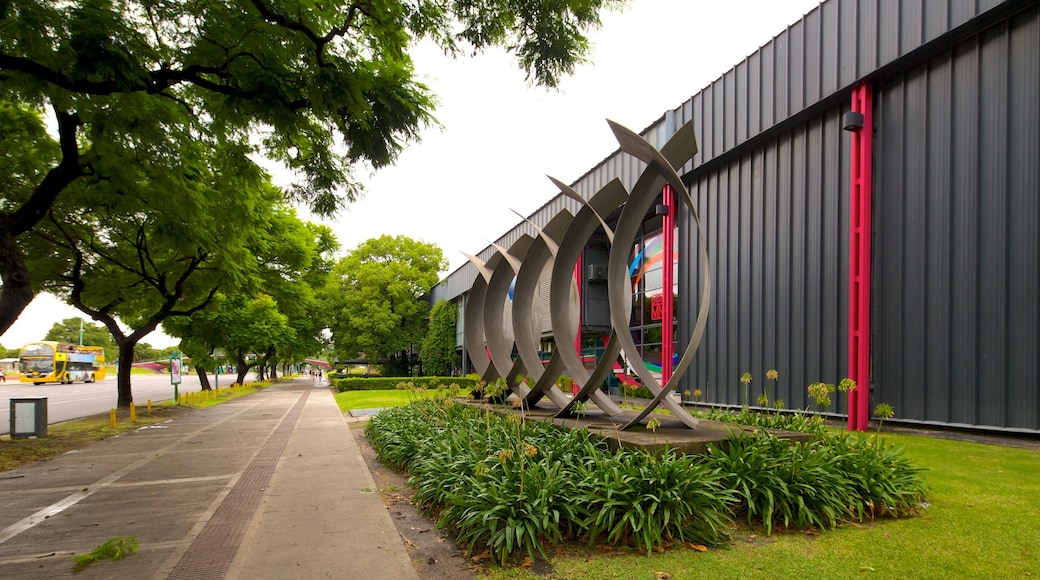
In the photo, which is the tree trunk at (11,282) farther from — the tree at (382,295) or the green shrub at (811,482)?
the tree at (382,295)

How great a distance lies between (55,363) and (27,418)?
39.5 m

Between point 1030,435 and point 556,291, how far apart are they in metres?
7.54

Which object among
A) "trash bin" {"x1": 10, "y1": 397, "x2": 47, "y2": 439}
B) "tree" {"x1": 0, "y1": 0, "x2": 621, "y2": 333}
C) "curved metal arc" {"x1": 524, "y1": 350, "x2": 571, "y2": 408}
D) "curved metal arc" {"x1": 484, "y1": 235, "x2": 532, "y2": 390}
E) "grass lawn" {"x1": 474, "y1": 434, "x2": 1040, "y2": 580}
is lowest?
"trash bin" {"x1": 10, "y1": 397, "x2": 47, "y2": 439}

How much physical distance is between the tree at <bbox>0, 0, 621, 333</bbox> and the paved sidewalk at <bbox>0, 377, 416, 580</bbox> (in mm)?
4471

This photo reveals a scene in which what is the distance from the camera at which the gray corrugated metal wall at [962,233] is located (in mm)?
8547

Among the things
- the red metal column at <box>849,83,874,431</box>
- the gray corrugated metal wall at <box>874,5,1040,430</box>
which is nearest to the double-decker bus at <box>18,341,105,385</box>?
the red metal column at <box>849,83,874,431</box>

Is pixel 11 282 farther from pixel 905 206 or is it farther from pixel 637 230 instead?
pixel 905 206

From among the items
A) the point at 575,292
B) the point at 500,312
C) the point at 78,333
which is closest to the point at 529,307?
the point at 575,292

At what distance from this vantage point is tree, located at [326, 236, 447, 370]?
1772 inches

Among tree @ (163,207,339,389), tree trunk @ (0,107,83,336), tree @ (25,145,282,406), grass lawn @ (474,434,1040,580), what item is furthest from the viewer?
tree @ (163,207,339,389)

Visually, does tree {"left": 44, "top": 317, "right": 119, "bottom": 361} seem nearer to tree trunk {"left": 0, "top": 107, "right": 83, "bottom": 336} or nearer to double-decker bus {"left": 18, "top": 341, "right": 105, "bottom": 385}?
double-decker bus {"left": 18, "top": 341, "right": 105, "bottom": 385}

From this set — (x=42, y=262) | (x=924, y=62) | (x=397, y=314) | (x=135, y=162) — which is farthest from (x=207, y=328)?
(x=924, y=62)

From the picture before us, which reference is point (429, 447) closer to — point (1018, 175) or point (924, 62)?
point (1018, 175)

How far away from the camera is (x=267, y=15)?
6.59 meters
